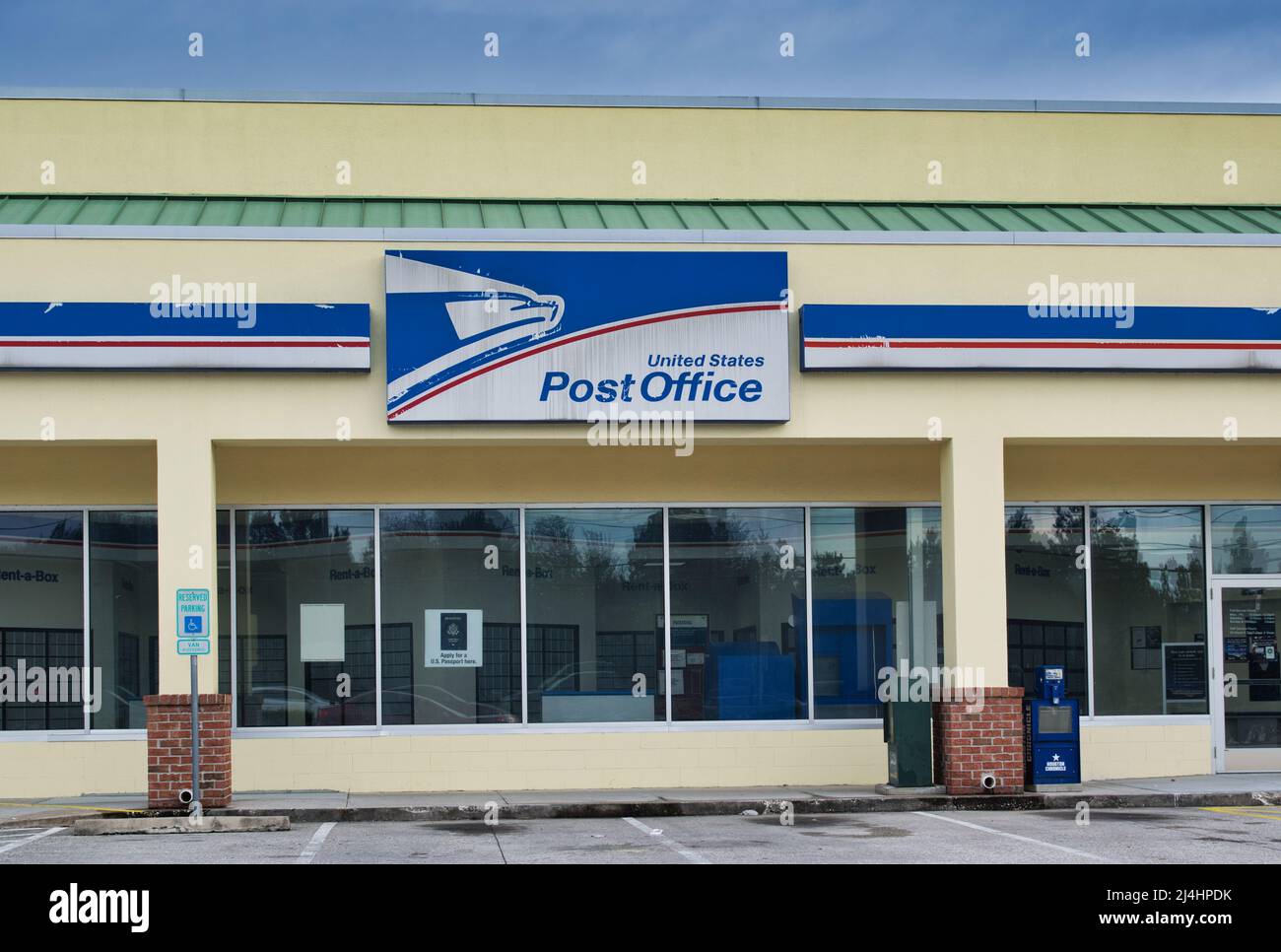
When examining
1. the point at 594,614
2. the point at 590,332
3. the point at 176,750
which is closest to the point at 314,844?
the point at 176,750

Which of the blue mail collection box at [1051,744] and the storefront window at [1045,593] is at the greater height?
the storefront window at [1045,593]

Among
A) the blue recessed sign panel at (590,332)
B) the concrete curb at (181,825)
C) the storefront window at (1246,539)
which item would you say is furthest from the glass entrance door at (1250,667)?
the concrete curb at (181,825)

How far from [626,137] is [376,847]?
10410 mm

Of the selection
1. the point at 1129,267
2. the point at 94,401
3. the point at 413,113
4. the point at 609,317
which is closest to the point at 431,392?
the point at 609,317

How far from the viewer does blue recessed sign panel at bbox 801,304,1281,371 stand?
16781 millimetres

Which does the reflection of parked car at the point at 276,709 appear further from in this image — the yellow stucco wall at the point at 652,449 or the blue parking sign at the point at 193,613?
the blue parking sign at the point at 193,613

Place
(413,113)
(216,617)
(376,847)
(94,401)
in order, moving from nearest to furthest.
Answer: (376,847), (94,401), (216,617), (413,113)

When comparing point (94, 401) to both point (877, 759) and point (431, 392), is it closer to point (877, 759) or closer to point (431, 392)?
point (431, 392)

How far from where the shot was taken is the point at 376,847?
13008mm

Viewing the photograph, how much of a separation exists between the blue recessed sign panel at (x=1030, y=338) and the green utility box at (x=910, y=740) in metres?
3.68

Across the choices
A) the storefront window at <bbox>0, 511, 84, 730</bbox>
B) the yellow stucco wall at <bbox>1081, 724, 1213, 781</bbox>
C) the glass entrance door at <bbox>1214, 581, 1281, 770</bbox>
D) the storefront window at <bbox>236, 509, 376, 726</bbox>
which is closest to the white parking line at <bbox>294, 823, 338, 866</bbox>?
the storefront window at <bbox>236, 509, 376, 726</bbox>

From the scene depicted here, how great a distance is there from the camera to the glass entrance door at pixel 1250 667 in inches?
750

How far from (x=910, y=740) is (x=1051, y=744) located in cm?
159

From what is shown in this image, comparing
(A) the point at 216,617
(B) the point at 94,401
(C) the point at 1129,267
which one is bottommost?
(A) the point at 216,617
